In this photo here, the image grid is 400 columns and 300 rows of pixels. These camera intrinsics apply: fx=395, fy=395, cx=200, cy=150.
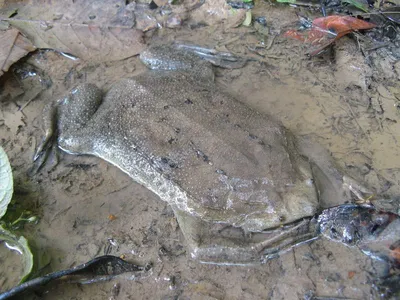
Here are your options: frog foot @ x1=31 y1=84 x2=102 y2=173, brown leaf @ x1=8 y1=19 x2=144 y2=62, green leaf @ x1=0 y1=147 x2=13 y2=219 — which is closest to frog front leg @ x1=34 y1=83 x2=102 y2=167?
frog foot @ x1=31 y1=84 x2=102 y2=173

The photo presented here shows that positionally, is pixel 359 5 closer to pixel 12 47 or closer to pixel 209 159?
pixel 209 159

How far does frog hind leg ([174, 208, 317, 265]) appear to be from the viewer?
316 cm

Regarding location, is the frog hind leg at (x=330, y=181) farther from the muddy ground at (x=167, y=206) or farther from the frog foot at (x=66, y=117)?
the frog foot at (x=66, y=117)

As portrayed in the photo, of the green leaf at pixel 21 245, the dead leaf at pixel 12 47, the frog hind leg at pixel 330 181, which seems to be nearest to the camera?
the green leaf at pixel 21 245

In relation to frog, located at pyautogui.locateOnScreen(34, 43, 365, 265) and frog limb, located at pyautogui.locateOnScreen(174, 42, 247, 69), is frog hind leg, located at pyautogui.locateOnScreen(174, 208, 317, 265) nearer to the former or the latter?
frog, located at pyautogui.locateOnScreen(34, 43, 365, 265)

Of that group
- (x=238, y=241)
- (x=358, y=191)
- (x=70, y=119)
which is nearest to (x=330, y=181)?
(x=358, y=191)

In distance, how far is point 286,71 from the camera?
14.6 ft

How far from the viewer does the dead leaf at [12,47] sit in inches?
174

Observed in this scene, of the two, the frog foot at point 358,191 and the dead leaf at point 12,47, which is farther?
the dead leaf at point 12,47

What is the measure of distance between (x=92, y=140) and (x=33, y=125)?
0.79 m

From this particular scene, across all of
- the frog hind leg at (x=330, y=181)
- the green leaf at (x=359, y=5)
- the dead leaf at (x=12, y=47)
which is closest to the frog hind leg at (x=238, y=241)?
the frog hind leg at (x=330, y=181)

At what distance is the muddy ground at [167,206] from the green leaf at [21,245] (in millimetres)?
138

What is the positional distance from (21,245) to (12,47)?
8.00 ft

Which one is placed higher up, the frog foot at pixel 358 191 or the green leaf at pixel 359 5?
the green leaf at pixel 359 5
